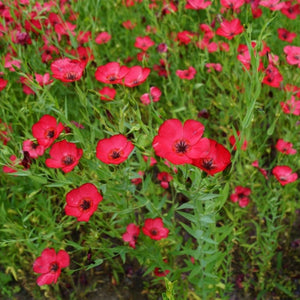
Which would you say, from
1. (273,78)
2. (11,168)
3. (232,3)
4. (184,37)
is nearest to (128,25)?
(184,37)

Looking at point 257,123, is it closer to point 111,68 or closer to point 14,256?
point 111,68

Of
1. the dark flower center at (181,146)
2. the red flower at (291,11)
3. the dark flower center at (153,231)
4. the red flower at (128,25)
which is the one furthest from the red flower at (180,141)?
the red flower at (128,25)

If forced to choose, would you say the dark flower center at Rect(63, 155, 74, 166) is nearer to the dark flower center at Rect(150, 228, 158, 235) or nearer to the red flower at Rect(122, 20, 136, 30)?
the dark flower center at Rect(150, 228, 158, 235)

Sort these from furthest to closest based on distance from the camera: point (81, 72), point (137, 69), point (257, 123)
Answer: point (257, 123) < point (137, 69) < point (81, 72)

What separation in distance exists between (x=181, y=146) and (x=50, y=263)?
0.92 meters

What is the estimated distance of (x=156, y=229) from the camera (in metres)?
1.58

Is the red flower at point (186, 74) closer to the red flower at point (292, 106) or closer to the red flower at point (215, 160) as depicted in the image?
the red flower at point (292, 106)

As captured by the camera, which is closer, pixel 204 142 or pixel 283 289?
pixel 204 142

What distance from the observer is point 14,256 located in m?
2.01

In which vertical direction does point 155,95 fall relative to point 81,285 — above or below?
above

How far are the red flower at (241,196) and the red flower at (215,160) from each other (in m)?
0.85

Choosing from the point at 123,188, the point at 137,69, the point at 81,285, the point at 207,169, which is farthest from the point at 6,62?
the point at 207,169

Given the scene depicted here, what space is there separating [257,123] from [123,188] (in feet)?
4.09

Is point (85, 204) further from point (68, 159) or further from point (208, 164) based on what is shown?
point (208, 164)
